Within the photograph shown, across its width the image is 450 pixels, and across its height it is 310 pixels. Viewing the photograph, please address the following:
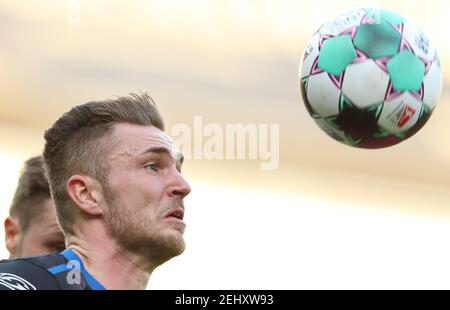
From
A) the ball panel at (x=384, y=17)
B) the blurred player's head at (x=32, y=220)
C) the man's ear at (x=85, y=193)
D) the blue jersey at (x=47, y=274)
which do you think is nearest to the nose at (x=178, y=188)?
the man's ear at (x=85, y=193)

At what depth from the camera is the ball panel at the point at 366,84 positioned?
4.47 m

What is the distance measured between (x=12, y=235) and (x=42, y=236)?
29cm

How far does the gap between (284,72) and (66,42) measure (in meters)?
3.45

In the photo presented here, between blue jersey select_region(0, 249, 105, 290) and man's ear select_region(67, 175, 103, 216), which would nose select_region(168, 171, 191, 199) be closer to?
man's ear select_region(67, 175, 103, 216)

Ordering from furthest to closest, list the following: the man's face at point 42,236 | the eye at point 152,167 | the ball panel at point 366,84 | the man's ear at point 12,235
Result: the man's ear at point 12,235 → the man's face at point 42,236 → the ball panel at point 366,84 → the eye at point 152,167

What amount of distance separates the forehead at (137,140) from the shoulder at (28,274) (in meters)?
0.67

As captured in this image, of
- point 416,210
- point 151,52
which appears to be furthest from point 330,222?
point 151,52

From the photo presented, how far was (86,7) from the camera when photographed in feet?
42.8

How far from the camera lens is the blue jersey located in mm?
3706

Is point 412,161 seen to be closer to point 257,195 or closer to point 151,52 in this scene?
point 257,195

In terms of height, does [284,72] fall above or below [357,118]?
above

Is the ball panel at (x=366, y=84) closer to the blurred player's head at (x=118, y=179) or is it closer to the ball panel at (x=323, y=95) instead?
the ball panel at (x=323, y=95)

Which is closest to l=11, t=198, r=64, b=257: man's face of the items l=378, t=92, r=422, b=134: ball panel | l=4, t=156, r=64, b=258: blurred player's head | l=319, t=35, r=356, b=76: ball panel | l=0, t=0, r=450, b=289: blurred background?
l=4, t=156, r=64, b=258: blurred player's head

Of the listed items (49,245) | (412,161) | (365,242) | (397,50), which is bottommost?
(49,245)
